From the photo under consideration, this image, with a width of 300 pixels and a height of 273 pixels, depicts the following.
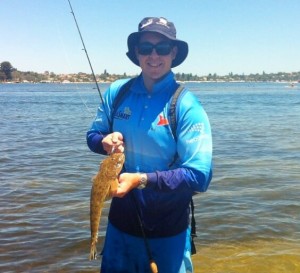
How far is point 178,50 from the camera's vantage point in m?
4.41

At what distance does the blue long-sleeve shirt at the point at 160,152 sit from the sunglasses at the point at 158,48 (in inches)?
9.8

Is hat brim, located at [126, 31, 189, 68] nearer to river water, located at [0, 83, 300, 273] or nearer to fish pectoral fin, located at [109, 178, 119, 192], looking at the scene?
fish pectoral fin, located at [109, 178, 119, 192]

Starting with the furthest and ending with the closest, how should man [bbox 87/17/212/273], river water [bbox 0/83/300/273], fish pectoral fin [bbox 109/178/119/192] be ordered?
river water [bbox 0/83/300/273], man [bbox 87/17/212/273], fish pectoral fin [bbox 109/178/119/192]

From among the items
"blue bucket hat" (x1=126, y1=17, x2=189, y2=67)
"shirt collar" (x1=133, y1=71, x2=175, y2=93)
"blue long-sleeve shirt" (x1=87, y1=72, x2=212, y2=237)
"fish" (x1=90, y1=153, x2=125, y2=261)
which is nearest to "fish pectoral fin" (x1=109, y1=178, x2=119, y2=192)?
"fish" (x1=90, y1=153, x2=125, y2=261)

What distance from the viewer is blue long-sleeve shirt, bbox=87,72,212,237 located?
12.2 ft

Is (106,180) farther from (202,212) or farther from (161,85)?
(202,212)

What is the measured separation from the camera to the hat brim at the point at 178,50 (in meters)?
4.28

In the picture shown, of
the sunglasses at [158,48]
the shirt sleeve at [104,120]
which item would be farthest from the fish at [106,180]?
the sunglasses at [158,48]

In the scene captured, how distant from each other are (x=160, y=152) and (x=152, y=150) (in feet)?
0.28

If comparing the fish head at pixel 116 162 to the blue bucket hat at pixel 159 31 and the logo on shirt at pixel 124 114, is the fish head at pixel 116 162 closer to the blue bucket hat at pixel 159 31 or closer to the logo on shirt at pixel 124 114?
the logo on shirt at pixel 124 114

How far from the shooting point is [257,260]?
26.6 ft

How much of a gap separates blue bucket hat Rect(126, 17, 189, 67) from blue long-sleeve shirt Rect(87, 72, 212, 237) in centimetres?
34

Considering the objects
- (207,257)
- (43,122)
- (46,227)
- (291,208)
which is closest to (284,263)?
(207,257)

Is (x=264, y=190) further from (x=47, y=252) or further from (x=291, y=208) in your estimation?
(x=47, y=252)
